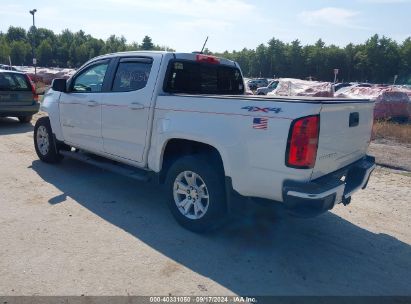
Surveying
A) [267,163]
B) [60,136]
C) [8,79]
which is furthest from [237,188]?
[8,79]

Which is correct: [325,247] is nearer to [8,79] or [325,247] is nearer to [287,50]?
[8,79]

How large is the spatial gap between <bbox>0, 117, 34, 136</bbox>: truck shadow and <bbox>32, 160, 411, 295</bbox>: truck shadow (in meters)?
5.75

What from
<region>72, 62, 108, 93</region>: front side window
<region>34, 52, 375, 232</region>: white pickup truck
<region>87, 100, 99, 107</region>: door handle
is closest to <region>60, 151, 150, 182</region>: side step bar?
<region>34, 52, 375, 232</region>: white pickup truck

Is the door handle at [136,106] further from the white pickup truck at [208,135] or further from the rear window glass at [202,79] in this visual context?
the rear window glass at [202,79]

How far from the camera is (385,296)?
10.5 feet

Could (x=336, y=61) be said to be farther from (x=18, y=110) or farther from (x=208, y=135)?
(x=208, y=135)

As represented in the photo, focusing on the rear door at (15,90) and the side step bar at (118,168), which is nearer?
the side step bar at (118,168)

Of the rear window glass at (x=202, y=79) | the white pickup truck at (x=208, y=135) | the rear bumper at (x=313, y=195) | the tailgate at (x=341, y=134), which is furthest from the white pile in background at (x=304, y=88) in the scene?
the rear bumper at (x=313, y=195)

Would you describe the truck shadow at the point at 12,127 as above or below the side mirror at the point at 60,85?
below

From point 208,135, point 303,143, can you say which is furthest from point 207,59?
point 303,143

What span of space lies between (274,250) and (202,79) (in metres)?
2.47

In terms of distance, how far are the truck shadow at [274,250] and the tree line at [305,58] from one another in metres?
66.3

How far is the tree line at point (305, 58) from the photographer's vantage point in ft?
254

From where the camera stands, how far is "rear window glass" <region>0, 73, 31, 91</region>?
10.4 metres
